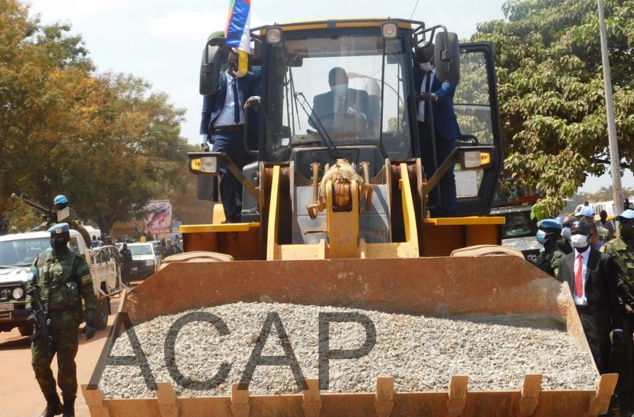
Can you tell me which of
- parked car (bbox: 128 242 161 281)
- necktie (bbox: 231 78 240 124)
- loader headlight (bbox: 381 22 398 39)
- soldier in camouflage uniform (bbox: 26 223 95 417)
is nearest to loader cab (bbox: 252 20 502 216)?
loader headlight (bbox: 381 22 398 39)

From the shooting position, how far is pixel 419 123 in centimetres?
939

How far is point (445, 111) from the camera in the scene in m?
9.70

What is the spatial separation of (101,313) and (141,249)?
1836 centimetres

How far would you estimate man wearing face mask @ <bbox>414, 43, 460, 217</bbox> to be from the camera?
9305mm

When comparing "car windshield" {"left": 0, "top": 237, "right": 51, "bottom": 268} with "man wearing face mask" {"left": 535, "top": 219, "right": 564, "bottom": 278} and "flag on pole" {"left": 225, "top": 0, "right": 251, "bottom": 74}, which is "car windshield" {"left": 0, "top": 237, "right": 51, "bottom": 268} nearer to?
"man wearing face mask" {"left": 535, "top": 219, "right": 564, "bottom": 278}

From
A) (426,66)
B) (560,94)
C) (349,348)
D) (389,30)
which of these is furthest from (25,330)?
(349,348)

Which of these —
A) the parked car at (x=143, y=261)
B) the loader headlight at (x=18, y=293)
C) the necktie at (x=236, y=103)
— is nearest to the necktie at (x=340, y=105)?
the necktie at (x=236, y=103)

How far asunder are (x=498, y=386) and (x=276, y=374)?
4.27 ft

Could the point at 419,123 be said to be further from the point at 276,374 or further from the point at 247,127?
the point at 276,374

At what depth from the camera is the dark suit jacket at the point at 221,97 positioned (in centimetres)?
966

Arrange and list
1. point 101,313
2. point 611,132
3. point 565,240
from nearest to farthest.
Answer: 1. point 565,240
2. point 101,313
3. point 611,132

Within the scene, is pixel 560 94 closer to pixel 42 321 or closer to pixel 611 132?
pixel 611 132

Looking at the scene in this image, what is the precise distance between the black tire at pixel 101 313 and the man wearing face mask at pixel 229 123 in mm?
8778

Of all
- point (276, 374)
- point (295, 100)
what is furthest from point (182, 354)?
point (295, 100)
